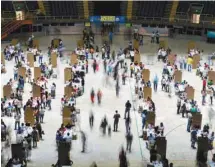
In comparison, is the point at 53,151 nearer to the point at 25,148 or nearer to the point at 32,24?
the point at 25,148

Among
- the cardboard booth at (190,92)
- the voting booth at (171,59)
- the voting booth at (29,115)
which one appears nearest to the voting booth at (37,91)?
the voting booth at (29,115)

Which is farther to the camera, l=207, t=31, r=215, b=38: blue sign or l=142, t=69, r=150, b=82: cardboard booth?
l=207, t=31, r=215, b=38: blue sign

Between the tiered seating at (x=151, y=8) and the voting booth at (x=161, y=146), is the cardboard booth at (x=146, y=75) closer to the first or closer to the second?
the voting booth at (x=161, y=146)

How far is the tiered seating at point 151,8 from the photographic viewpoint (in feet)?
142

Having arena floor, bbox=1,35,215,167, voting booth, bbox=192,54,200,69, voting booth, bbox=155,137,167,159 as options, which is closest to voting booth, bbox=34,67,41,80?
arena floor, bbox=1,35,215,167

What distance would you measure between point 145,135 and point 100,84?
8.80 metres

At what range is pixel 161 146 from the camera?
19.5 m

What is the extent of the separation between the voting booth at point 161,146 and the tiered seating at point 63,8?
26.3 metres

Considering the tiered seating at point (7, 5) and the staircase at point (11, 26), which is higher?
the tiered seating at point (7, 5)

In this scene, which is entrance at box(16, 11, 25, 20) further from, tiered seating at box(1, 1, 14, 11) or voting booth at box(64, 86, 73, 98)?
voting booth at box(64, 86, 73, 98)

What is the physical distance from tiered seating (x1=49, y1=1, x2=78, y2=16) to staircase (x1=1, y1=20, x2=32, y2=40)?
314 centimetres

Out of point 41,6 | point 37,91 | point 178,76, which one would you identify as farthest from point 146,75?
point 41,6

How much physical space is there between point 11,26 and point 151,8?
1302 centimetres

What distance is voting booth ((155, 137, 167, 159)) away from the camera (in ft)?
63.8
